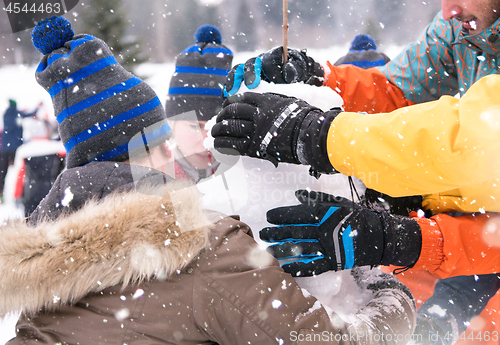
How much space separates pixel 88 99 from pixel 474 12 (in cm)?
160

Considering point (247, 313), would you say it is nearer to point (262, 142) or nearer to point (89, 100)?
point (262, 142)

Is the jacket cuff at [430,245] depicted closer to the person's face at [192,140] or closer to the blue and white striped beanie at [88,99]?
the blue and white striped beanie at [88,99]

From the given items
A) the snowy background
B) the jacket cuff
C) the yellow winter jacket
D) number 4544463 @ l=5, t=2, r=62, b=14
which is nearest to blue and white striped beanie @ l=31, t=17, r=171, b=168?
the snowy background

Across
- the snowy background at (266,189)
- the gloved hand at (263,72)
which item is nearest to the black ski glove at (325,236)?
the snowy background at (266,189)

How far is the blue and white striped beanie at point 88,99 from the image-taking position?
146cm

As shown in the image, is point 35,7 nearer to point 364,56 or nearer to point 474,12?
point 364,56

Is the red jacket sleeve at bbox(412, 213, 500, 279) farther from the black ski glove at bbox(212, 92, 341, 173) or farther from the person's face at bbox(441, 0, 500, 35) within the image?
the person's face at bbox(441, 0, 500, 35)

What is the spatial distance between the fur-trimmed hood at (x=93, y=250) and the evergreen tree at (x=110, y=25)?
6.82 meters

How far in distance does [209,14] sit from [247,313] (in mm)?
8016

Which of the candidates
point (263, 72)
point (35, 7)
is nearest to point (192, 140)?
point (263, 72)

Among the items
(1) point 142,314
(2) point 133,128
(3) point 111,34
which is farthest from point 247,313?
(3) point 111,34

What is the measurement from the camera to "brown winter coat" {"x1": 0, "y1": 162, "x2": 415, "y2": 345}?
966 mm

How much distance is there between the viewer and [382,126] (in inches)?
41.3

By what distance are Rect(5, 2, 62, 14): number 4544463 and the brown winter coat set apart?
499 cm
